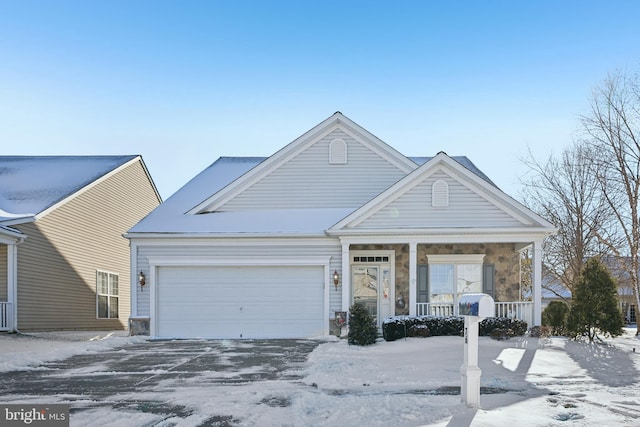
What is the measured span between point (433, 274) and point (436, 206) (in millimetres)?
2332

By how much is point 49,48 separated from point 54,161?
747 centimetres

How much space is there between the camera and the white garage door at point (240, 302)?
664 inches

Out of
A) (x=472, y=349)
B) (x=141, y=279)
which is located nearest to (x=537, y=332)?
(x=472, y=349)

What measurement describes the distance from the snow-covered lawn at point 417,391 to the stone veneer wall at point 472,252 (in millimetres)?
4063

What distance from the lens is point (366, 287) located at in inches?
688

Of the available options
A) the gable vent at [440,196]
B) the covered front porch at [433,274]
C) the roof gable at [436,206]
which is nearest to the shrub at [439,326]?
the covered front porch at [433,274]

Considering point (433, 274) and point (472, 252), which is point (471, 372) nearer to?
point (433, 274)

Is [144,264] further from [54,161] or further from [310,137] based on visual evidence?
[54,161]

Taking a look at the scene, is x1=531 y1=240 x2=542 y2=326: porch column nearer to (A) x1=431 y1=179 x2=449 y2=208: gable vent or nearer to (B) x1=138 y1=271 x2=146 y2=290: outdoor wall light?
(A) x1=431 y1=179 x2=449 y2=208: gable vent

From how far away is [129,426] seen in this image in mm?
6168

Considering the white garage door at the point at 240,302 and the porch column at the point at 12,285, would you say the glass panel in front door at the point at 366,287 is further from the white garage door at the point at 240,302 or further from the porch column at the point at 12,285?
the porch column at the point at 12,285

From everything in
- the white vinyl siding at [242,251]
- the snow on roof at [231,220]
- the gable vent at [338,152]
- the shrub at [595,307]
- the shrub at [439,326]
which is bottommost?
the shrub at [439,326]

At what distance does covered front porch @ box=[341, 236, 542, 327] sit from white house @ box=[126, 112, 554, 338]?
0.10 feet

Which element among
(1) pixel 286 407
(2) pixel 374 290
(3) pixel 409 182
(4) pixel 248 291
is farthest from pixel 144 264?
(1) pixel 286 407
